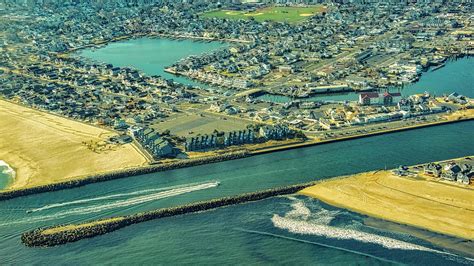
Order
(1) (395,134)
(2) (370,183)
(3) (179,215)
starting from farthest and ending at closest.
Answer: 1. (1) (395,134)
2. (2) (370,183)
3. (3) (179,215)

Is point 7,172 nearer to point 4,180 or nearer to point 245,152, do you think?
point 4,180

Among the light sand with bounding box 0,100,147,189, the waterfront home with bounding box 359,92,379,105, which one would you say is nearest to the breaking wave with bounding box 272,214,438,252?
the light sand with bounding box 0,100,147,189

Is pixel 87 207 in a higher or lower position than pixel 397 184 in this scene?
lower

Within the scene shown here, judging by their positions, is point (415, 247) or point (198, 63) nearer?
point (415, 247)

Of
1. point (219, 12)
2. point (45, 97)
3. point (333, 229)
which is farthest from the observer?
point (219, 12)

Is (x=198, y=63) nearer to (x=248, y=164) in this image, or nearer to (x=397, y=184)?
(x=248, y=164)

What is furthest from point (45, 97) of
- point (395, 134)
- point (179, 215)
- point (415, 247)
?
point (415, 247)

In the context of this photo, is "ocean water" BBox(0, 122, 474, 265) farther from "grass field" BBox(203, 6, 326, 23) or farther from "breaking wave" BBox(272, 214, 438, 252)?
"grass field" BBox(203, 6, 326, 23)

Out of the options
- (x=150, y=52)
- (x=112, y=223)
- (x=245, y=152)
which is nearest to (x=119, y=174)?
(x=112, y=223)
